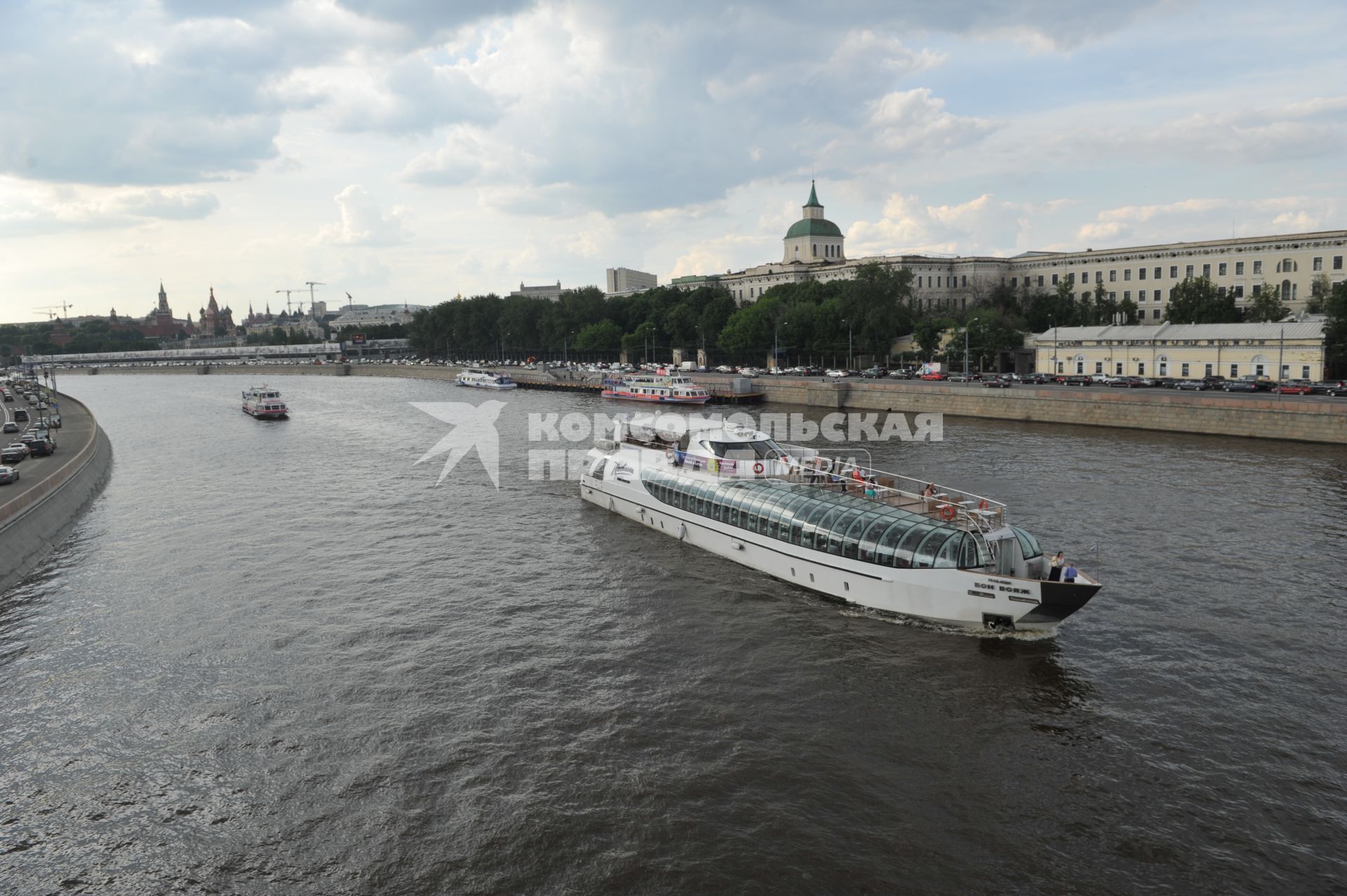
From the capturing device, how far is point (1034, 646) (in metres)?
21.4

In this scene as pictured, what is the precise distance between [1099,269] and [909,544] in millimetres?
128399

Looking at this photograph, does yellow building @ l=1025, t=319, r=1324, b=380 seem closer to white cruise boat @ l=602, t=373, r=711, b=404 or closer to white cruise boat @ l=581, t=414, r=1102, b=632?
white cruise boat @ l=602, t=373, r=711, b=404

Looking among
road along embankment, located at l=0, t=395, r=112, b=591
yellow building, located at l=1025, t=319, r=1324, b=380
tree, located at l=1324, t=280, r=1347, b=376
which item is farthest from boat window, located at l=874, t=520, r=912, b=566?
tree, located at l=1324, t=280, r=1347, b=376

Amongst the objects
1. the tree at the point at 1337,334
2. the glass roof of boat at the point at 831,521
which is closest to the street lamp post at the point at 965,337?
the tree at the point at 1337,334

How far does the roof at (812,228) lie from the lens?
175 metres

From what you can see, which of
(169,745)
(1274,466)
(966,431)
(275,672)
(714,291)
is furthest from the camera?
(714,291)

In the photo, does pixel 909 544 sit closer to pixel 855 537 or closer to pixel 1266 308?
pixel 855 537

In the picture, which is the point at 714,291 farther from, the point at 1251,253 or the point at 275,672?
the point at 275,672

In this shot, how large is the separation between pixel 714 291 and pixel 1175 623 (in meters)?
131

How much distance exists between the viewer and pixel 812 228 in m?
175

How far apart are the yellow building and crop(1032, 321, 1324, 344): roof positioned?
0.06m

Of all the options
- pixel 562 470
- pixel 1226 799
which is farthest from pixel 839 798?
pixel 562 470

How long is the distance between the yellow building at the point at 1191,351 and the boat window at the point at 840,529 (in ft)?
182

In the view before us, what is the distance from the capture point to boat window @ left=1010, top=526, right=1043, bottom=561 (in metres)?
22.0
